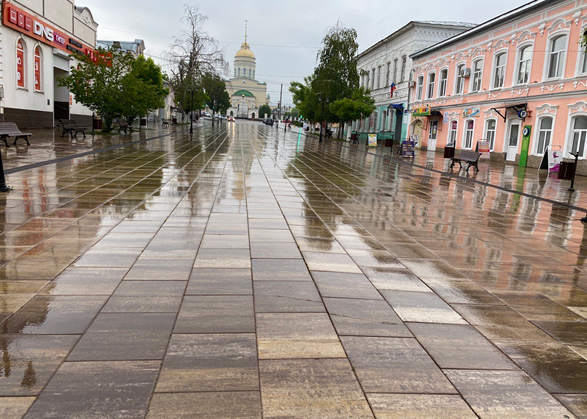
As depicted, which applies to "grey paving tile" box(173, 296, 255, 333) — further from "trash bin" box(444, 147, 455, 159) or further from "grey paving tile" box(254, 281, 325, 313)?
"trash bin" box(444, 147, 455, 159)

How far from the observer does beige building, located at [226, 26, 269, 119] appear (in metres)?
150

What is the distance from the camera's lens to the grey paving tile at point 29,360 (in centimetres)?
271

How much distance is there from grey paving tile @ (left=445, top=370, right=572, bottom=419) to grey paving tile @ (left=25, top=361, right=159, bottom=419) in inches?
71.6

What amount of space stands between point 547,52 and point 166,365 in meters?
24.9

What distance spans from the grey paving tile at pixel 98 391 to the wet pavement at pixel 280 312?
11 mm

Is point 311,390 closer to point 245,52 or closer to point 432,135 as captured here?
point 432,135

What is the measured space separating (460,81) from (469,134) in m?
3.98

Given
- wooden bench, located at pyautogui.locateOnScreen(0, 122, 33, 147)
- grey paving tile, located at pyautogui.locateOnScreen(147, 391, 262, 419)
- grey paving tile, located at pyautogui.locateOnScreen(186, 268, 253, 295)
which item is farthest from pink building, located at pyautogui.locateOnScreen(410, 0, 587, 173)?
wooden bench, located at pyautogui.locateOnScreen(0, 122, 33, 147)

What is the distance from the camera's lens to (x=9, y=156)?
14.2 m

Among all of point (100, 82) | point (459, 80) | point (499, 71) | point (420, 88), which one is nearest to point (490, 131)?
point (499, 71)

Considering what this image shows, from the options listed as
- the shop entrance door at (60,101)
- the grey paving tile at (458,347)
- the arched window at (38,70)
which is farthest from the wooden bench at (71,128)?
the grey paving tile at (458,347)

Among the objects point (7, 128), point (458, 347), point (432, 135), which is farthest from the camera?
point (432, 135)

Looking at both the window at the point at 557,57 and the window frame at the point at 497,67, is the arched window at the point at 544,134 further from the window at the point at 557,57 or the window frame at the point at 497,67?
the window frame at the point at 497,67

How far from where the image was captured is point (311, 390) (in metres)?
2.80
